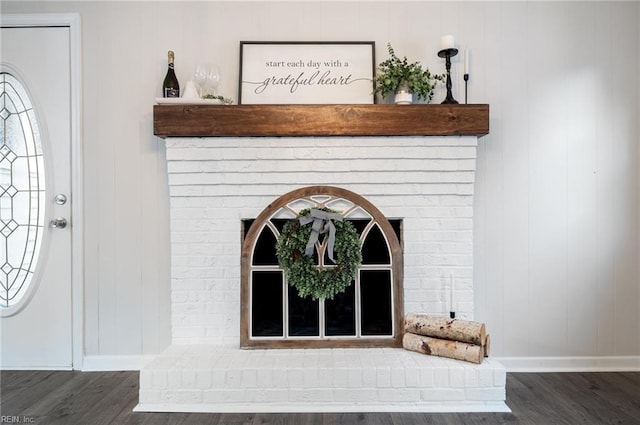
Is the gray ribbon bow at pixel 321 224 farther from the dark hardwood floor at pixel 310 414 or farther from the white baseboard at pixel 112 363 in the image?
the white baseboard at pixel 112 363

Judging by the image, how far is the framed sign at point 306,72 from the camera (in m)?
2.24

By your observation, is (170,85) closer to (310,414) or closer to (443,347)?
(310,414)

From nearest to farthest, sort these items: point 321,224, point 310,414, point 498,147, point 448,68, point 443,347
A: point 310,414 < point 443,347 < point 321,224 < point 448,68 < point 498,147

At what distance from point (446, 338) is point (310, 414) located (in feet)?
2.55

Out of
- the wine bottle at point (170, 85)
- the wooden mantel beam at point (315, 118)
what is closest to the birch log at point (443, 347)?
the wooden mantel beam at point (315, 118)

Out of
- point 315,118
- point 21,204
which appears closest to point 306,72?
point 315,118

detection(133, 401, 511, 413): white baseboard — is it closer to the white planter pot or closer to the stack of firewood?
the stack of firewood

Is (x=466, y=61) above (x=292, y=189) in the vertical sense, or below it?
above

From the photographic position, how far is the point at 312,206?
7.13 feet

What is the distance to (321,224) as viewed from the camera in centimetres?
207

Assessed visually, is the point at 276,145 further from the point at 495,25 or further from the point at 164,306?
the point at 495,25

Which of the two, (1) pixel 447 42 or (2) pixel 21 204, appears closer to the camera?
(1) pixel 447 42

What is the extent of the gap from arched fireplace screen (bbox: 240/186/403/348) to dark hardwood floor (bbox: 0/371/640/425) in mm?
399

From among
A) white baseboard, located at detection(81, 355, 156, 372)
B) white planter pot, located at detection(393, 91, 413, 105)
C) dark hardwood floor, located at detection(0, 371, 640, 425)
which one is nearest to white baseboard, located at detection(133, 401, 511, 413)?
dark hardwood floor, located at detection(0, 371, 640, 425)
